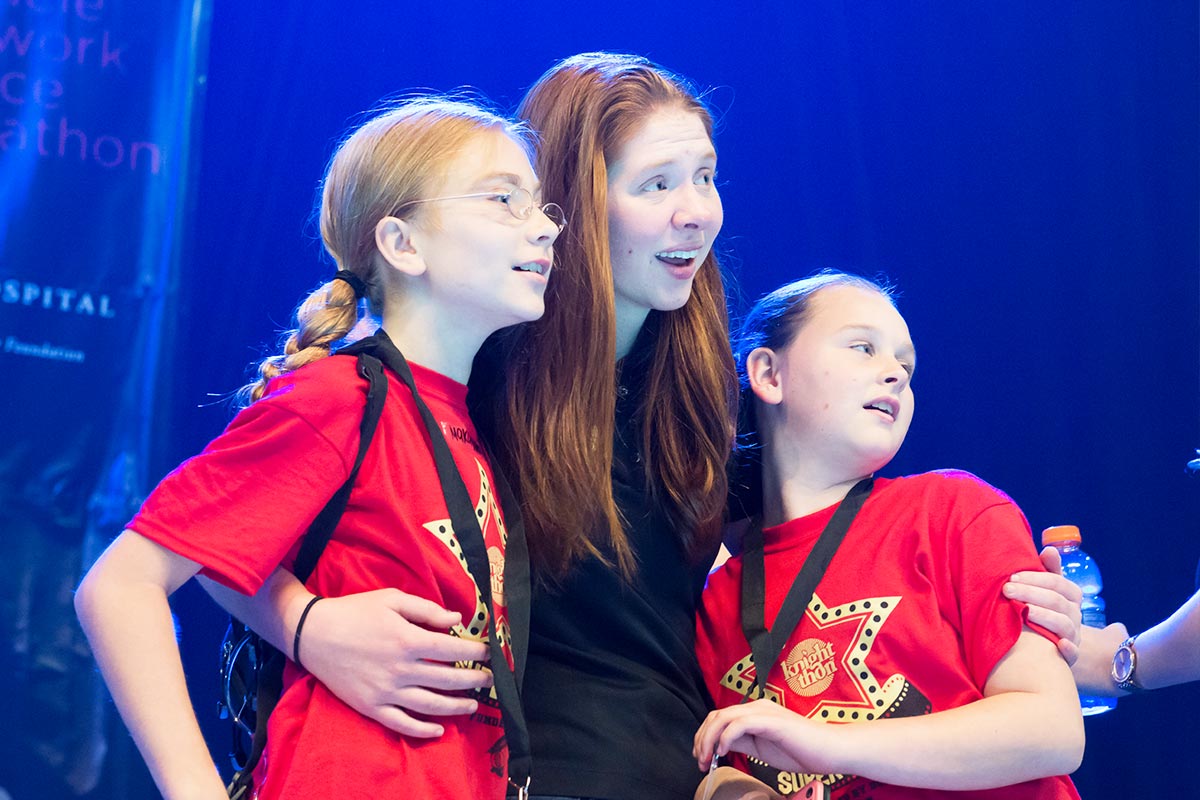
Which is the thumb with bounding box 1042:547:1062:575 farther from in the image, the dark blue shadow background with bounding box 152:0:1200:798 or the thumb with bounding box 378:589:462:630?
the dark blue shadow background with bounding box 152:0:1200:798

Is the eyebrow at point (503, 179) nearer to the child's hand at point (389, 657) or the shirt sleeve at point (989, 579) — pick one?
the child's hand at point (389, 657)

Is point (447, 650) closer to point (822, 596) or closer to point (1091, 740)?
point (822, 596)

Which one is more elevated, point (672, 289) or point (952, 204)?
point (952, 204)

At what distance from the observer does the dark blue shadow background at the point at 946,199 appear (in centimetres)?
322

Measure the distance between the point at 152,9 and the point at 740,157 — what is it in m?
1.69

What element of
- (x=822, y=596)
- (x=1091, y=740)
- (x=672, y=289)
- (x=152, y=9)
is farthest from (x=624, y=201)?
(x=1091, y=740)

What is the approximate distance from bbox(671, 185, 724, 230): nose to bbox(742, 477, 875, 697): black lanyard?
47 cm

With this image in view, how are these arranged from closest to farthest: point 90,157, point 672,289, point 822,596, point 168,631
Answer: point 168,631 < point 822,596 < point 672,289 < point 90,157

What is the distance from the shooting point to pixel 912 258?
11.1 ft

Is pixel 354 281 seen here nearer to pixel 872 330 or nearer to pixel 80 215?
pixel 872 330

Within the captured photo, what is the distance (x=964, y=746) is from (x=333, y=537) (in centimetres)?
80

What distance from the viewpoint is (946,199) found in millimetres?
3404

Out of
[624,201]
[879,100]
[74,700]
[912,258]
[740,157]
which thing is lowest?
[74,700]

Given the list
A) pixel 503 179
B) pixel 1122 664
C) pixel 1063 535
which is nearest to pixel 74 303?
pixel 503 179
